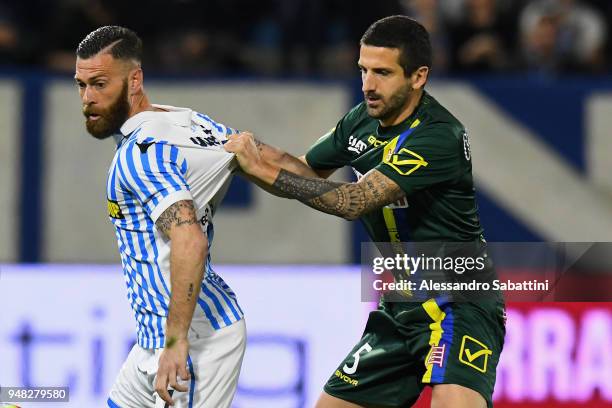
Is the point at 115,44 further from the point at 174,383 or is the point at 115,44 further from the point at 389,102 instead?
the point at 174,383

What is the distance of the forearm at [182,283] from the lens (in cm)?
457

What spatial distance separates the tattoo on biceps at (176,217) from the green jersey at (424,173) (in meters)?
1.00

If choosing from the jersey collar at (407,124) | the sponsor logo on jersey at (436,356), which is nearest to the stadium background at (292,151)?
the sponsor logo on jersey at (436,356)

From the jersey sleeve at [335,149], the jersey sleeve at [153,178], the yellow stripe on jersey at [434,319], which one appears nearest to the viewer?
the jersey sleeve at [153,178]

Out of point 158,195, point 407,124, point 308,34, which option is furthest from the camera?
point 308,34

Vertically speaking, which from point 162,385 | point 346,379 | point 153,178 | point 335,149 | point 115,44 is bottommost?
point 162,385

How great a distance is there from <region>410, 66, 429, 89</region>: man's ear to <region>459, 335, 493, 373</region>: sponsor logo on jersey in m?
1.11

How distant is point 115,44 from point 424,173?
1.39 metres

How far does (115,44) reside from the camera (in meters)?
4.95

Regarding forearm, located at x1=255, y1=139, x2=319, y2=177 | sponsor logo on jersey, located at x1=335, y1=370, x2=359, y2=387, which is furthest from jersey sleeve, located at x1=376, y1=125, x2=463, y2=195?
sponsor logo on jersey, located at x1=335, y1=370, x2=359, y2=387

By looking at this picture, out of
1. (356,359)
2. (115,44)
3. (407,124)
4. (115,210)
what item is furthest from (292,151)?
(115,210)

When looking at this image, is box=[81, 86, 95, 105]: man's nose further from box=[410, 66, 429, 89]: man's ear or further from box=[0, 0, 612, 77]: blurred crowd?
box=[0, 0, 612, 77]: blurred crowd

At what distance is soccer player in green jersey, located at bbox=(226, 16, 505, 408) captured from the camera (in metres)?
5.22

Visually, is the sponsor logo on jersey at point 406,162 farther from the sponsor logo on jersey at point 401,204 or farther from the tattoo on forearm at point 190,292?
the tattoo on forearm at point 190,292
